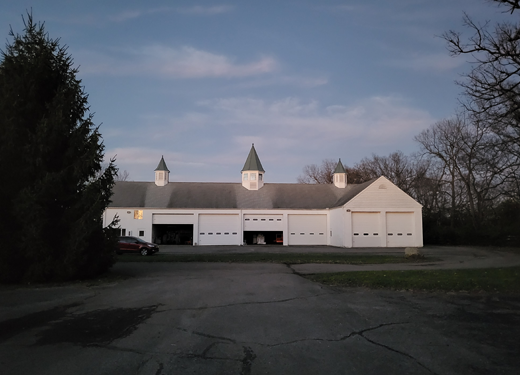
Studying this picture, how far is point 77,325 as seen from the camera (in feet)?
23.8

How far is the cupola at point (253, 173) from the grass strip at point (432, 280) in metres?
31.3

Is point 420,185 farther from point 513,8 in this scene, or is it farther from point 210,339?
point 210,339

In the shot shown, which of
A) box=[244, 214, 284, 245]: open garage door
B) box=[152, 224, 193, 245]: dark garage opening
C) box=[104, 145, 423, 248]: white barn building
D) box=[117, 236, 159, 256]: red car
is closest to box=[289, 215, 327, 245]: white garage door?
box=[104, 145, 423, 248]: white barn building

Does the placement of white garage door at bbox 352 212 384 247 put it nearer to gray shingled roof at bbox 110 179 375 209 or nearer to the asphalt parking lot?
gray shingled roof at bbox 110 179 375 209

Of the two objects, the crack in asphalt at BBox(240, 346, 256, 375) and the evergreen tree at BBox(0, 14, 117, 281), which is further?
the evergreen tree at BBox(0, 14, 117, 281)

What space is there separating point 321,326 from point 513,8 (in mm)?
10350

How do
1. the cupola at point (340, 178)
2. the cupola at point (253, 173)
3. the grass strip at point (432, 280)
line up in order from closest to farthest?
the grass strip at point (432, 280) < the cupola at point (253, 173) < the cupola at point (340, 178)

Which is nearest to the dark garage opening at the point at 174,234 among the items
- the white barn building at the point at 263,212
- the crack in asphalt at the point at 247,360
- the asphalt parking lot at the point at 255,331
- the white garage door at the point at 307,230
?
the white barn building at the point at 263,212

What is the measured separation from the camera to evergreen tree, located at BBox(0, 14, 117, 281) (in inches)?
483

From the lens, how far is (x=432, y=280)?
12.4m

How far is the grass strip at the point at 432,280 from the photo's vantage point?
37.0 feet

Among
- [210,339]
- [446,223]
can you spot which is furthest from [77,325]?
[446,223]

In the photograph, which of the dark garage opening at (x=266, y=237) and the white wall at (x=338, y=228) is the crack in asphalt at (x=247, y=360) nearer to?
the white wall at (x=338, y=228)

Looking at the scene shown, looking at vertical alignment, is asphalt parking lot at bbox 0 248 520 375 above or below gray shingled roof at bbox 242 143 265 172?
below
